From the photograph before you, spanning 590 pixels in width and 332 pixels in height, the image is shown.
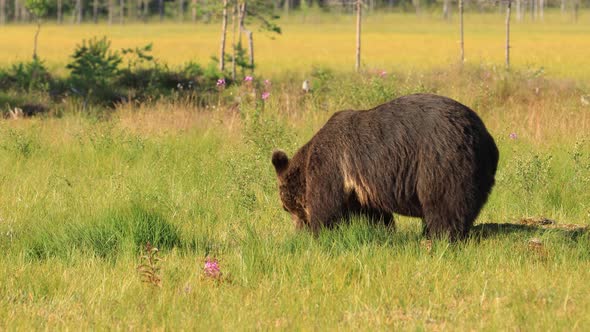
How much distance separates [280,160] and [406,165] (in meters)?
1.20

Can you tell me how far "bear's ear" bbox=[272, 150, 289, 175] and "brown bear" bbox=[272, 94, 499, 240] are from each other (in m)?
0.21

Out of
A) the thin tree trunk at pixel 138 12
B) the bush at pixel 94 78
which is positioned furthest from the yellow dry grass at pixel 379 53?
the thin tree trunk at pixel 138 12

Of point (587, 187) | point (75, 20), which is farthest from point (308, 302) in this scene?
point (75, 20)

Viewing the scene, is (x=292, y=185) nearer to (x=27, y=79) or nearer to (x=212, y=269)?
(x=212, y=269)

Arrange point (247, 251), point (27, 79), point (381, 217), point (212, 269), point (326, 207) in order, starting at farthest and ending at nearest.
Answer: point (27, 79), point (381, 217), point (326, 207), point (247, 251), point (212, 269)

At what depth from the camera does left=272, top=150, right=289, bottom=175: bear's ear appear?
746 cm

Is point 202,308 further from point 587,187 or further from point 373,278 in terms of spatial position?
point 587,187

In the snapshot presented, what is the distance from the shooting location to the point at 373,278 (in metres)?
6.00

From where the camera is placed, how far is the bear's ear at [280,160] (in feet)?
24.5

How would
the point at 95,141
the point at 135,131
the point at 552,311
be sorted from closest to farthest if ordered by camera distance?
the point at 552,311 → the point at 95,141 → the point at 135,131

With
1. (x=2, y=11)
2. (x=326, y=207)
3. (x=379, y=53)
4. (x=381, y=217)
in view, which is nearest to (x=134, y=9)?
(x=2, y=11)

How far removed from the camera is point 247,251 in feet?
21.2

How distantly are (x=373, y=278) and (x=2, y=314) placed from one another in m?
2.38

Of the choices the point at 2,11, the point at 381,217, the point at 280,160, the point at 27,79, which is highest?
the point at 2,11
